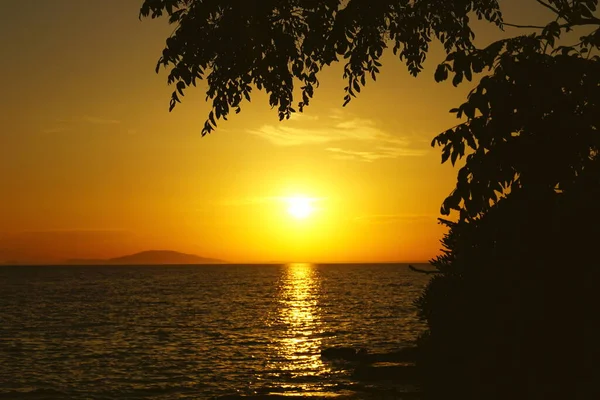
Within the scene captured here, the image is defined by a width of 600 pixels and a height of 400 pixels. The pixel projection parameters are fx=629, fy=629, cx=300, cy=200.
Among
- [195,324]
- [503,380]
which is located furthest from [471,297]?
[195,324]

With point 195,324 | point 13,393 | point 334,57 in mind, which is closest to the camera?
point 334,57

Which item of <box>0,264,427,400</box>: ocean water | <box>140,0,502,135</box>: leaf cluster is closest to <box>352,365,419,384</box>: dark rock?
<box>0,264,427,400</box>: ocean water

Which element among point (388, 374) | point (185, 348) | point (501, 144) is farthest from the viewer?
point (185, 348)

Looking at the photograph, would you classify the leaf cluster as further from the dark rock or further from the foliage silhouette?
the dark rock

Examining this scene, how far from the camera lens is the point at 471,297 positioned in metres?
10.6

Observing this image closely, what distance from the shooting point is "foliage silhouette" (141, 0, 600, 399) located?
18.7 feet

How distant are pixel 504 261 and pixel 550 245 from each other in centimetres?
102

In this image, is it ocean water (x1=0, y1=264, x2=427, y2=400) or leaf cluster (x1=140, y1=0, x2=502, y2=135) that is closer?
leaf cluster (x1=140, y1=0, x2=502, y2=135)

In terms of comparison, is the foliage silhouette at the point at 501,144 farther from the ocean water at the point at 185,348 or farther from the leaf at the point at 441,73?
the ocean water at the point at 185,348

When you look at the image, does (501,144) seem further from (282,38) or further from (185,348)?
(185,348)

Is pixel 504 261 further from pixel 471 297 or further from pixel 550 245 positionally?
pixel 471 297

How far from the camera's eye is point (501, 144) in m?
5.83

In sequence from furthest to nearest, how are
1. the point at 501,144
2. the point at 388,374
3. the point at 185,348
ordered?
1. the point at 185,348
2. the point at 388,374
3. the point at 501,144

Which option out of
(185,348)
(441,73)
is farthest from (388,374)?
(441,73)
